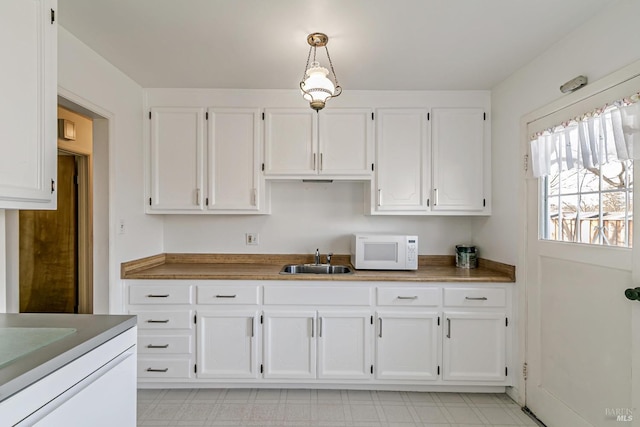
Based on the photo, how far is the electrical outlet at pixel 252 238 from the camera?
3.02 metres

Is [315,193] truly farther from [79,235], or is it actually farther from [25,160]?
[79,235]

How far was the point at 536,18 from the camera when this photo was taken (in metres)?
1.72

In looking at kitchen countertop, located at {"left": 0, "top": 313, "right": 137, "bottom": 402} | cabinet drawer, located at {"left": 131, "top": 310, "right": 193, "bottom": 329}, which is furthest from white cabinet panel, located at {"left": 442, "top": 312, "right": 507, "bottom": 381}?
kitchen countertop, located at {"left": 0, "top": 313, "right": 137, "bottom": 402}

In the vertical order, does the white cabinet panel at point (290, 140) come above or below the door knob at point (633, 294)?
above

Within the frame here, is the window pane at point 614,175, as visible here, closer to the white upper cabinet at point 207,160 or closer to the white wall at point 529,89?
the white wall at point 529,89

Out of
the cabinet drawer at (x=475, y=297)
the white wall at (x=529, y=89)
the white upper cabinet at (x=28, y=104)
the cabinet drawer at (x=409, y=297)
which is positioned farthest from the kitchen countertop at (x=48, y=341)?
the white wall at (x=529, y=89)

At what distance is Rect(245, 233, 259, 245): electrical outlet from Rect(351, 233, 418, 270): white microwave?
3.09 ft

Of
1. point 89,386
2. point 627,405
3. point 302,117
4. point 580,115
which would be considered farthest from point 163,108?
point 627,405

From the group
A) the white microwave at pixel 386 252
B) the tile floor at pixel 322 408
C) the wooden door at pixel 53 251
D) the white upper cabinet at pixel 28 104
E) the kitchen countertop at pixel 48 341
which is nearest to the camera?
the kitchen countertop at pixel 48 341

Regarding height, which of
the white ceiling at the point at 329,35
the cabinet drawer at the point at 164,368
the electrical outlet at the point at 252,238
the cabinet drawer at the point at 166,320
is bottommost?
the cabinet drawer at the point at 164,368

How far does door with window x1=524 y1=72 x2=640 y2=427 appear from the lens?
155 centimetres

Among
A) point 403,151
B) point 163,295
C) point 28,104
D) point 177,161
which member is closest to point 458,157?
point 403,151

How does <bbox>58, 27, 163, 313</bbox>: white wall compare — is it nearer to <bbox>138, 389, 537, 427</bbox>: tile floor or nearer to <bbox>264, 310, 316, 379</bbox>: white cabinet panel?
<bbox>138, 389, 537, 427</bbox>: tile floor

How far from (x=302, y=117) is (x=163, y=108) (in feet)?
3.70
